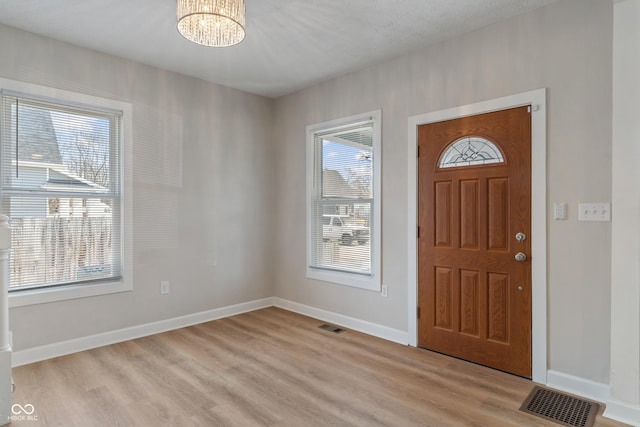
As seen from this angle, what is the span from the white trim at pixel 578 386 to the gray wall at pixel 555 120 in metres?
0.04

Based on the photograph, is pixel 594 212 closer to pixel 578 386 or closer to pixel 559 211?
pixel 559 211

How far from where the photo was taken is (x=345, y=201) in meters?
4.00

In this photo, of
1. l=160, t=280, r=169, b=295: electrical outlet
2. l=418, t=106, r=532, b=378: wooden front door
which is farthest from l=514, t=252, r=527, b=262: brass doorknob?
l=160, t=280, r=169, b=295: electrical outlet

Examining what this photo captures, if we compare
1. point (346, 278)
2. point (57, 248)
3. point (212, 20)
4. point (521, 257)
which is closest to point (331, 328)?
point (346, 278)

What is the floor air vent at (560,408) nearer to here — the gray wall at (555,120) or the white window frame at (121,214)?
the gray wall at (555,120)

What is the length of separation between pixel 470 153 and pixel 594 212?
37.8 inches

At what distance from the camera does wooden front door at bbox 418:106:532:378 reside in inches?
107

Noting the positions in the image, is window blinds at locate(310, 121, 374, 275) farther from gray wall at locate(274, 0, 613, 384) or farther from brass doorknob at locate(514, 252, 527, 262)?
brass doorknob at locate(514, 252, 527, 262)

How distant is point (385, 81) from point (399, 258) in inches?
68.6

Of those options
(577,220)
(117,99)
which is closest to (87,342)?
(117,99)

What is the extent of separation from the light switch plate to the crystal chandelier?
8.24 ft

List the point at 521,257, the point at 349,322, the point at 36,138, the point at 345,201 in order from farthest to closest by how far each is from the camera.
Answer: the point at 345,201 → the point at 349,322 → the point at 36,138 → the point at 521,257

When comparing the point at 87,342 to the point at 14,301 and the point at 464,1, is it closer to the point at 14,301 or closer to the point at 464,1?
the point at 14,301

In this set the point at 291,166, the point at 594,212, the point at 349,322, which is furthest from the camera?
the point at 291,166
